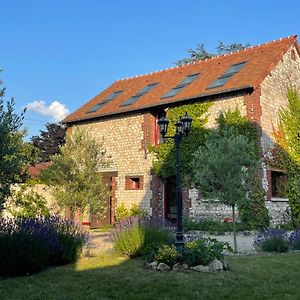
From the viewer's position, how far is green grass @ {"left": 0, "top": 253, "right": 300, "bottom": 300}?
6.14 m

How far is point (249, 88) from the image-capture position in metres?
16.8

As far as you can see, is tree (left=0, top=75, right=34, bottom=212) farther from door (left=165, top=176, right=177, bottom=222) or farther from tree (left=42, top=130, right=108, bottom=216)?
door (left=165, top=176, right=177, bottom=222)

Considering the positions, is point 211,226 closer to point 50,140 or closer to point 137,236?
point 137,236

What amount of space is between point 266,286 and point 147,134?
44.9 ft

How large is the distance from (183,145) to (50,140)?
2324 cm

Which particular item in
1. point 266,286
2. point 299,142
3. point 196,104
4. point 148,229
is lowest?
point 266,286

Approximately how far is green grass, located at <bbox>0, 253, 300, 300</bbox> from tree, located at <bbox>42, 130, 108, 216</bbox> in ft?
25.2

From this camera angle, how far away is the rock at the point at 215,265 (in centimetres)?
774

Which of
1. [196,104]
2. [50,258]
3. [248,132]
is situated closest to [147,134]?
[196,104]

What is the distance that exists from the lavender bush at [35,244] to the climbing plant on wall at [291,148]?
34.8ft

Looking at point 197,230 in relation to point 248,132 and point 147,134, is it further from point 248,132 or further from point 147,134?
point 147,134

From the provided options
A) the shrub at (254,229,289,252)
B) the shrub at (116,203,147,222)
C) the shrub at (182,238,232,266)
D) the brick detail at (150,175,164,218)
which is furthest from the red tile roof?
the shrub at (182,238,232,266)

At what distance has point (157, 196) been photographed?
1948 cm

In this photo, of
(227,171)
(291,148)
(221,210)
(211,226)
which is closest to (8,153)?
(227,171)
